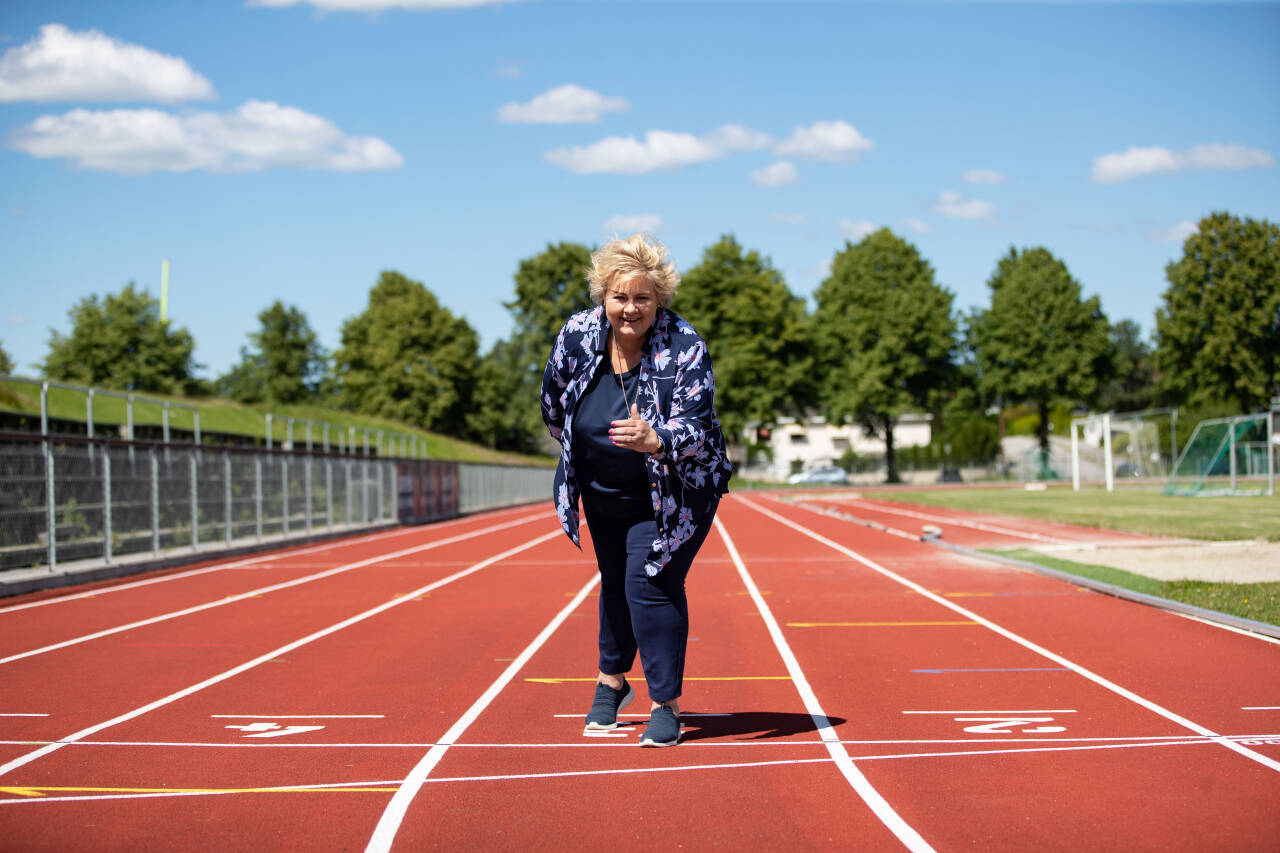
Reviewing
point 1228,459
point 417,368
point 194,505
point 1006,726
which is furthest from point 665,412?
point 417,368

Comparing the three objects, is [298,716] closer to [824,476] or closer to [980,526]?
[980,526]

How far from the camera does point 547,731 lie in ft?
19.0

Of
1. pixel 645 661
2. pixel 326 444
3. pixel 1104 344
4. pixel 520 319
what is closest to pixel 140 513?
pixel 326 444

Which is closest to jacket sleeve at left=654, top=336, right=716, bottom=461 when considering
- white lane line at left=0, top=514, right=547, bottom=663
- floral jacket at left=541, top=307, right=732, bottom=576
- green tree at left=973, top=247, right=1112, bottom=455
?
floral jacket at left=541, top=307, right=732, bottom=576

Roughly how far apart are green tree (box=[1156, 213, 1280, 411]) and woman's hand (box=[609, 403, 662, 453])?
66.5 m

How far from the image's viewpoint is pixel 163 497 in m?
18.2

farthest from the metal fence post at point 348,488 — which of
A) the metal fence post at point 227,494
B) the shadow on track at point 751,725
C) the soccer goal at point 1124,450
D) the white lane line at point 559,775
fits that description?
the soccer goal at point 1124,450

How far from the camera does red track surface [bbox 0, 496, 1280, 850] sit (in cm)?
414

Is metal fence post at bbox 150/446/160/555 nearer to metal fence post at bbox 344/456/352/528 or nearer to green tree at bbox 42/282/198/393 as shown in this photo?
metal fence post at bbox 344/456/352/528

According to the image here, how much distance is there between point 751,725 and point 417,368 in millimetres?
78656

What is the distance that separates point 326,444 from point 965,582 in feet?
59.0

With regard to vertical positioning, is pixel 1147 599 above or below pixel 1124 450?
below

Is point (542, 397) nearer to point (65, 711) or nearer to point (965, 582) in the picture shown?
point (65, 711)

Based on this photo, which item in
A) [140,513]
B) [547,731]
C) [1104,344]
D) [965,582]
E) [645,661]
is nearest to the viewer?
[645,661]
